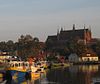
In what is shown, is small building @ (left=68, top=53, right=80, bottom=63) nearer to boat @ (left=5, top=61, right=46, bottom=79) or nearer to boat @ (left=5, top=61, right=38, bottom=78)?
boat @ (left=5, top=61, right=46, bottom=79)

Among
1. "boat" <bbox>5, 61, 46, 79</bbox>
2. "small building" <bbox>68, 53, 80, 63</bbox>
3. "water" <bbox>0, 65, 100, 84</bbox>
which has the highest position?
"small building" <bbox>68, 53, 80, 63</bbox>

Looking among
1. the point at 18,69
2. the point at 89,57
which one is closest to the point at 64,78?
the point at 18,69

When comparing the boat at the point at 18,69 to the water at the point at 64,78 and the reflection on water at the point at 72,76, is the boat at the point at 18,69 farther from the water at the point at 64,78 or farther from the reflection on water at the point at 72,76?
the reflection on water at the point at 72,76

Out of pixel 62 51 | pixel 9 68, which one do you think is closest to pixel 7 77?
pixel 9 68

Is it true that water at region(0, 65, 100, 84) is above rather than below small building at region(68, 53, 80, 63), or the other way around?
below

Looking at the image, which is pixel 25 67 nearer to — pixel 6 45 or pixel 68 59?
pixel 68 59

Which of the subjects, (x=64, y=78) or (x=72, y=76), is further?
(x=72, y=76)

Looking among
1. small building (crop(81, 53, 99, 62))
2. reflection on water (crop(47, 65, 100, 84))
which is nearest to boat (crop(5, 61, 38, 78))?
reflection on water (crop(47, 65, 100, 84))

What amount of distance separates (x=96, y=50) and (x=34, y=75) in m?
115

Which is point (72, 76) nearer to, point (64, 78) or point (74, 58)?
point (64, 78)

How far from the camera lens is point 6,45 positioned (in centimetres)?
19250

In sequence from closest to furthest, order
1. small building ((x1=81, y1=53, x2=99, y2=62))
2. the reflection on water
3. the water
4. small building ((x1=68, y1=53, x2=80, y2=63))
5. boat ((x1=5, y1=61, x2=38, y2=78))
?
the water → the reflection on water → boat ((x1=5, y1=61, x2=38, y2=78)) → small building ((x1=68, y1=53, x2=80, y2=63)) → small building ((x1=81, y1=53, x2=99, y2=62))

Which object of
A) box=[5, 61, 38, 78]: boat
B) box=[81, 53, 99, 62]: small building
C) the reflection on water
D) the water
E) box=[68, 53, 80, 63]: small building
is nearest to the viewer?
the water

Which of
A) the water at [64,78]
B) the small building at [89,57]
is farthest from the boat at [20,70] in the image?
the small building at [89,57]
